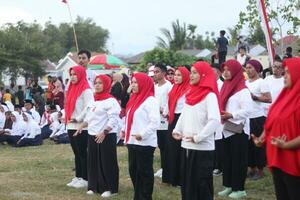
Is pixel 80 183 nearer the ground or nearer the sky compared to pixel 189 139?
nearer the ground

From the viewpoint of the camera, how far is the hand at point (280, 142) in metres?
3.83

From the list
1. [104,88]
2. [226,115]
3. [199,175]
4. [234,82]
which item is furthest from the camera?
[104,88]

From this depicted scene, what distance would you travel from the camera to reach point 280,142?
3.84m

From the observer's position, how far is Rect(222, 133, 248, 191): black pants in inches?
266

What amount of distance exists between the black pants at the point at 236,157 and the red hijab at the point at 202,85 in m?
1.54

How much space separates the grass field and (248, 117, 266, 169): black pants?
0.27 m

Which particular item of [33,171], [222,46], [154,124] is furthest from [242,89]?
[222,46]

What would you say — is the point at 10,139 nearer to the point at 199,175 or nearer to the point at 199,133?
the point at 199,175

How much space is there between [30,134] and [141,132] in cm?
791

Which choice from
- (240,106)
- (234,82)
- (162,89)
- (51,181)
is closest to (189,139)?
(240,106)

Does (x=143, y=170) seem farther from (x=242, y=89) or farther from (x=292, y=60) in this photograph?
(x=292, y=60)

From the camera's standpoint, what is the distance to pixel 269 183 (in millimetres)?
7578

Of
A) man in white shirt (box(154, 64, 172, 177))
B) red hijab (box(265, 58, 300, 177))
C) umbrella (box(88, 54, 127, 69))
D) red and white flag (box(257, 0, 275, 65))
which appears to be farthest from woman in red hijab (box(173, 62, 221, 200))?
umbrella (box(88, 54, 127, 69))

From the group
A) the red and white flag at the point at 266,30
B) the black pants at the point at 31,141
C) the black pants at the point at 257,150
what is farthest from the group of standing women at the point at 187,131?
the black pants at the point at 31,141
